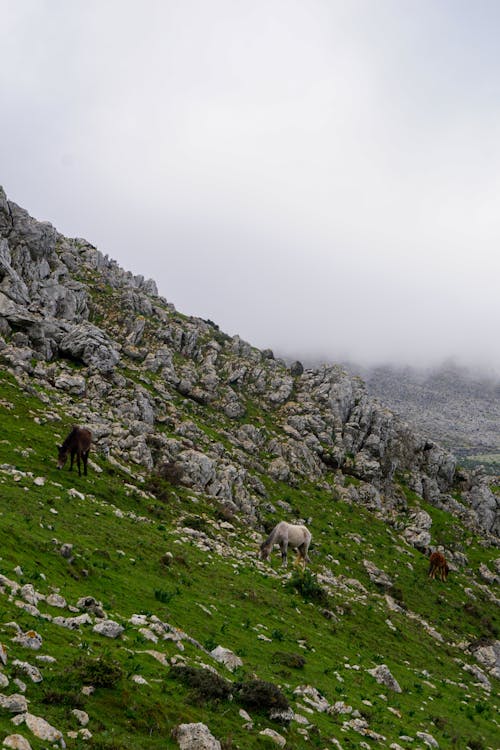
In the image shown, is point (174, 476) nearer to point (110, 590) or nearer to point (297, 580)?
point (297, 580)

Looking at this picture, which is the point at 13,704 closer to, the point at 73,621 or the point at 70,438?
the point at 73,621

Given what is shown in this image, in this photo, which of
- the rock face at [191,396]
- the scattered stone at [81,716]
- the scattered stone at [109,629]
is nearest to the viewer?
the scattered stone at [81,716]

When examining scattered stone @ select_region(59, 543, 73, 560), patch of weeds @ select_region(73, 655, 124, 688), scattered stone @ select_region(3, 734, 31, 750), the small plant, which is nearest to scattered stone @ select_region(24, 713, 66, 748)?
scattered stone @ select_region(3, 734, 31, 750)

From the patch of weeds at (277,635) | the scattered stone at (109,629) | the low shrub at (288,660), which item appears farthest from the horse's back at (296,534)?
the scattered stone at (109,629)

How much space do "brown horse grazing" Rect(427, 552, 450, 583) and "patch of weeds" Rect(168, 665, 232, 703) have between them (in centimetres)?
4866

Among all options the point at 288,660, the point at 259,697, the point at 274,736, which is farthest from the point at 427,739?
the point at 274,736

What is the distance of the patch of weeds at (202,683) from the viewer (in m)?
11.8

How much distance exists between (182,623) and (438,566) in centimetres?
4578

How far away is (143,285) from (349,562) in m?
91.9

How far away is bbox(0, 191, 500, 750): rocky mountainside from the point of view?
11531 millimetres

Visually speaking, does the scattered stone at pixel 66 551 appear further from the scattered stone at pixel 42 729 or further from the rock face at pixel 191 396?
the rock face at pixel 191 396

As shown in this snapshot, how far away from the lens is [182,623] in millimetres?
17859

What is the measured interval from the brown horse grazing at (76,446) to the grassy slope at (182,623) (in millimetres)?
939

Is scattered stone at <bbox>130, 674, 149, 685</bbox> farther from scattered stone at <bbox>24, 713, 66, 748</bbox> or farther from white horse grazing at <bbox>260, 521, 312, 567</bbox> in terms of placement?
white horse grazing at <bbox>260, 521, 312, 567</bbox>
